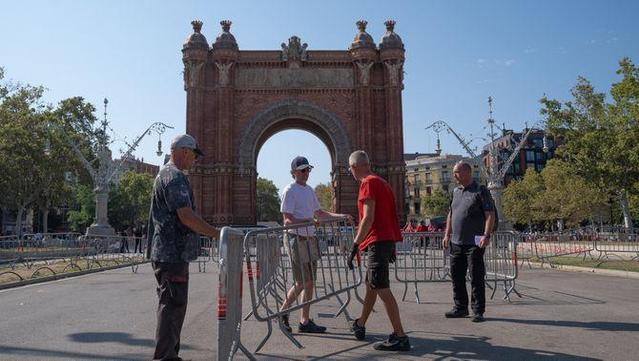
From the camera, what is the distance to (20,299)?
9.80m

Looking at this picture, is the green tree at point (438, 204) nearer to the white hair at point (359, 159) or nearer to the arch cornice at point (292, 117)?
the arch cornice at point (292, 117)

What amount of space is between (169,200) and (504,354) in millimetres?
3400

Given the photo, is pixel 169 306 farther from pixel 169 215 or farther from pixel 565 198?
pixel 565 198

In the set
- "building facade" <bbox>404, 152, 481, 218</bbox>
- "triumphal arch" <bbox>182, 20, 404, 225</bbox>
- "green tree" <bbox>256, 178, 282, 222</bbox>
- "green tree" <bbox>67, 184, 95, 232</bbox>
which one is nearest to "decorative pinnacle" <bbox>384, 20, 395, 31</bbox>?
"triumphal arch" <bbox>182, 20, 404, 225</bbox>

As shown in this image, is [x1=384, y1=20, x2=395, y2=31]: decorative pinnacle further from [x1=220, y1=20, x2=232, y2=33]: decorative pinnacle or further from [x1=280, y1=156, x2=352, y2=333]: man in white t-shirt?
[x1=280, y1=156, x2=352, y2=333]: man in white t-shirt

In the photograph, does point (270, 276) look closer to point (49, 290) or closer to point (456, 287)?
point (456, 287)

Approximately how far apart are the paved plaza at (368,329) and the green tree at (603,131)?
562 inches

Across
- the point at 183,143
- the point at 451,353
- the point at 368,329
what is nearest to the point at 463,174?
the point at 368,329

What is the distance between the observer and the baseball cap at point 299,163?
6.76 metres

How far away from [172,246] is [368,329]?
2.98m

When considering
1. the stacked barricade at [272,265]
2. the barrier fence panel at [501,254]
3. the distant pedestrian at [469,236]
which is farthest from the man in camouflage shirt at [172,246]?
the barrier fence panel at [501,254]

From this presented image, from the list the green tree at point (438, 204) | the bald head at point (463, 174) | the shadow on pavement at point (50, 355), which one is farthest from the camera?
the green tree at point (438, 204)

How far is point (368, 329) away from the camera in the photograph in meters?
6.51

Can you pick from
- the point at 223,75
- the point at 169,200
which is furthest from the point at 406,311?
the point at 223,75
